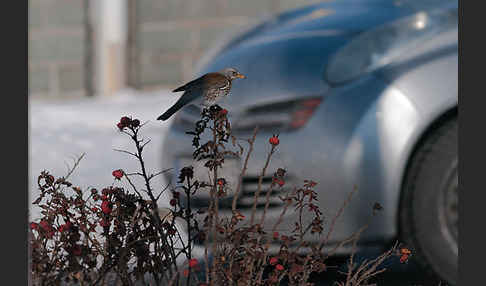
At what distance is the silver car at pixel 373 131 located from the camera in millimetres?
4125

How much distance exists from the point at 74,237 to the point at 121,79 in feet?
27.8

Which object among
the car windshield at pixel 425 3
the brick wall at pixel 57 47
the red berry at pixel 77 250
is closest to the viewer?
the red berry at pixel 77 250

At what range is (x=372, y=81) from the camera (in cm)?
417

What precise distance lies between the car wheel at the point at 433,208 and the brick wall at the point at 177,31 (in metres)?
7.03

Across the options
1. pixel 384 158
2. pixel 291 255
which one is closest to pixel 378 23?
pixel 384 158

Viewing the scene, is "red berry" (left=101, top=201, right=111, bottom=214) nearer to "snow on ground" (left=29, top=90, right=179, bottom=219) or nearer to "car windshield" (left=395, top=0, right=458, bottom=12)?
"snow on ground" (left=29, top=90, right=179, bottom=219)

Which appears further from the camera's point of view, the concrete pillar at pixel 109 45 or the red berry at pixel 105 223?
the concrete pillar at pixel 109 45

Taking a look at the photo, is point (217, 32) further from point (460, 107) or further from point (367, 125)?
point (460, 107)

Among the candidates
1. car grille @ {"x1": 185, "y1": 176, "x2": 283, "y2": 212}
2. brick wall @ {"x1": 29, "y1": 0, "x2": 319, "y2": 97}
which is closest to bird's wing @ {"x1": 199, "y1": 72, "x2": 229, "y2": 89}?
car grille @ {"x1": 185, "y1": 176, "x2": 283, "y2": 212}

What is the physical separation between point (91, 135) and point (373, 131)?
15.3ft

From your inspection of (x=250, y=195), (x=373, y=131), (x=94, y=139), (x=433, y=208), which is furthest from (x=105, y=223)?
(x=94, y=139)

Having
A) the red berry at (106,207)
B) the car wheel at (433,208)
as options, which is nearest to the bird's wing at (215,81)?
the red berry at (106,207)

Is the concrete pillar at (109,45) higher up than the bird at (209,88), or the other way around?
the concrete pillar at (109,45)

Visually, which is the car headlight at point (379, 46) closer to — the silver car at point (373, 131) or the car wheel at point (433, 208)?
the silver car at point (373, 131)
